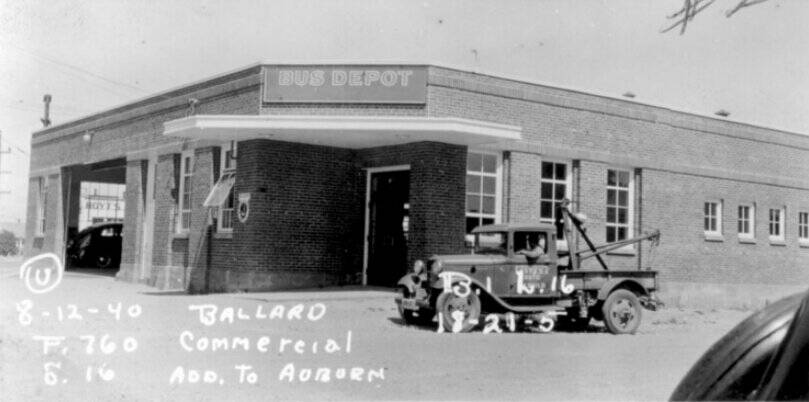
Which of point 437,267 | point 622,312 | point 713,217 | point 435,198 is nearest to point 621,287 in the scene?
point 622,312

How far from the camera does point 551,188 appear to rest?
1884 cm

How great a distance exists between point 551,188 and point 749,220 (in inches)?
292

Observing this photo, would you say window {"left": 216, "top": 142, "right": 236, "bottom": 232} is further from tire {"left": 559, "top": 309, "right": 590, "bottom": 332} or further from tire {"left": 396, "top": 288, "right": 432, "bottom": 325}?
tire {"left": 559, "top": 309, "right": 590, "bottom": 332}

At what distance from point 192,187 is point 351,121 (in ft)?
21.0

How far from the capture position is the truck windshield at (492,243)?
12.3 metres

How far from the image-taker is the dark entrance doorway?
1745 cm

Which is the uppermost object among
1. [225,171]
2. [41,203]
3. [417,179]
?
[225,171]

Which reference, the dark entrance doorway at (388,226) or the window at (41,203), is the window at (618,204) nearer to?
the dark entrance doorway at (388,226)

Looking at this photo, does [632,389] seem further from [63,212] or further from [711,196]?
[63,212]

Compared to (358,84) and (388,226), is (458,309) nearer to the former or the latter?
(388,226)

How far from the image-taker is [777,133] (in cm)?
2288

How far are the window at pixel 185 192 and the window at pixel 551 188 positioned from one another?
8.96 metres

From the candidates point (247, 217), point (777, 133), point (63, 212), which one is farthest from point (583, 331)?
point (63, 212)

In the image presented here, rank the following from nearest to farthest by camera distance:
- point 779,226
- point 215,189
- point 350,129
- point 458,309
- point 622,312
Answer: point 458,309, point 622,312, point 350,129, point 215,189, point 779,226
